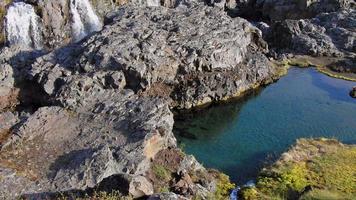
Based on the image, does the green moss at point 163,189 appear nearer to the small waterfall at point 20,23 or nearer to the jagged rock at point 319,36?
the small waterfall at point 20,23

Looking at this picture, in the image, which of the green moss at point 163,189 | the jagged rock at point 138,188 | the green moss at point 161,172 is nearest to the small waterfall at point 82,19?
the green moss at point 161,172

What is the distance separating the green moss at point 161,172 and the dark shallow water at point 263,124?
20.4 ft

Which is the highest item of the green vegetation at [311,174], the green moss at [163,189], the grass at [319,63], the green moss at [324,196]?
the green moss at [324,196]

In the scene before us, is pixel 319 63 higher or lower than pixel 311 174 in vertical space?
higher

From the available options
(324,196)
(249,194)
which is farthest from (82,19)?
(324,196)

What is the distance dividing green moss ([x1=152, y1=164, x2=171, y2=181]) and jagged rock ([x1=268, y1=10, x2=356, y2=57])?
4393 cm

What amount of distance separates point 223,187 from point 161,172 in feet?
17.1

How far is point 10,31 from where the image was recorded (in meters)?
64.4

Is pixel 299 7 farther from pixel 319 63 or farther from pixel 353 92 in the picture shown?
pixel 353 92

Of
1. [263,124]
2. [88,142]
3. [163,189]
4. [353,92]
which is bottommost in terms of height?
[263,124]

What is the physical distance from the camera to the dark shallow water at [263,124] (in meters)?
44.3

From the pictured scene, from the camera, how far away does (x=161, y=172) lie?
37.6m

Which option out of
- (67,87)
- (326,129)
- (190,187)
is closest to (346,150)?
(326,129)

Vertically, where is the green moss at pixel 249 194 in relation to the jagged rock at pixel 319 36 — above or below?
below
